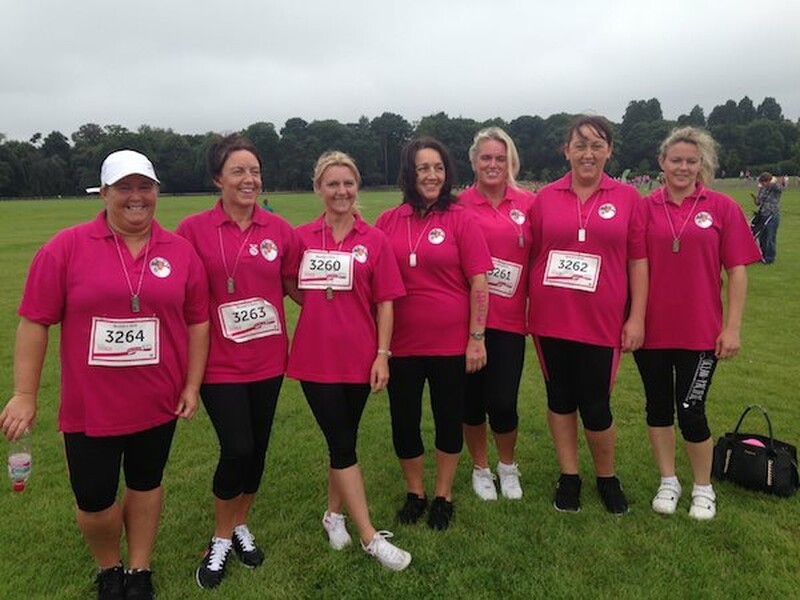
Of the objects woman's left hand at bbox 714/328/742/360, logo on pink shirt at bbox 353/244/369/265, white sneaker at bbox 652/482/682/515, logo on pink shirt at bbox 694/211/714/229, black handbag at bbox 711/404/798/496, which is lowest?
white sneaker at bbox 652/482/682/515

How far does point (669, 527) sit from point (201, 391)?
2.71m

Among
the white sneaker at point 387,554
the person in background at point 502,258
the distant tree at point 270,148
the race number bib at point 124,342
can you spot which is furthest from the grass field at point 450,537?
the distant tree at point 270,148

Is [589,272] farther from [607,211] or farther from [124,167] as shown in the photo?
[124,167]

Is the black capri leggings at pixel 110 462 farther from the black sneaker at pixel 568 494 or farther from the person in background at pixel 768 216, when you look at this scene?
the person in background at pixel 768 216

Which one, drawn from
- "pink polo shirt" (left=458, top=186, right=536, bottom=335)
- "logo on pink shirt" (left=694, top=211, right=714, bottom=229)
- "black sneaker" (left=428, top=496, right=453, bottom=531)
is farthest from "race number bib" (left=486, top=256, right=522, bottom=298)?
"black sneaker" (left=428, top=496, right=453, bottom=531)

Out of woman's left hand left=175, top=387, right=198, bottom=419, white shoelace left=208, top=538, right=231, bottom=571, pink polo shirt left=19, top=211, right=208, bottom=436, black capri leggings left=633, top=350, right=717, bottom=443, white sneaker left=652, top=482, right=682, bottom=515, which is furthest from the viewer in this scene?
white sneaker left=652, top=482, right=682, bottom=515

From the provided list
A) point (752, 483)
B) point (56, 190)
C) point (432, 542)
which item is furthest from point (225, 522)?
point (56, 190)

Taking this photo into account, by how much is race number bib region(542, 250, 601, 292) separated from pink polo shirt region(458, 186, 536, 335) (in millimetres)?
178

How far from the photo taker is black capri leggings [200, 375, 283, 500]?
9.63 feet

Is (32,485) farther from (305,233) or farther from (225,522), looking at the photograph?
(305,233)

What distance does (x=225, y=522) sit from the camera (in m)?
3.17

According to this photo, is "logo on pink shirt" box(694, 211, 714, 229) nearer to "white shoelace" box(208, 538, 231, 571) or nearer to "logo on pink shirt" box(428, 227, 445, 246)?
"logo on pink shirt" box(428, 227, 445, 246)

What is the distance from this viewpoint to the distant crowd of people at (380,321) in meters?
2.59

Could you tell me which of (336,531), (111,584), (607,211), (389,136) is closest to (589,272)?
(607,211)
